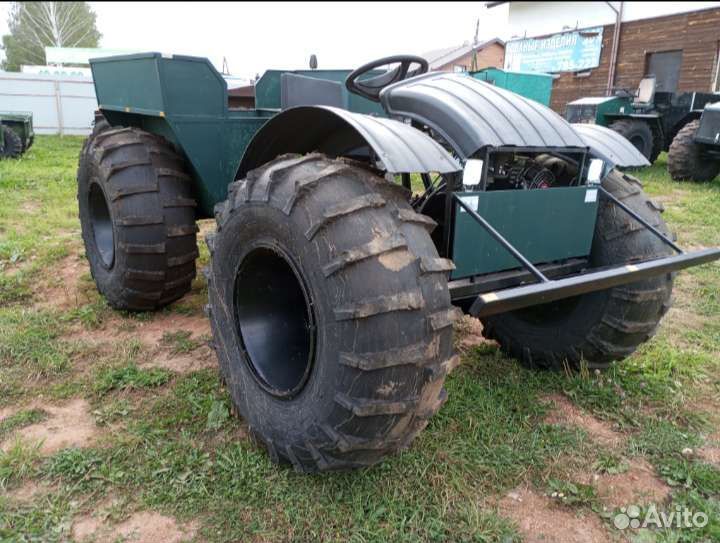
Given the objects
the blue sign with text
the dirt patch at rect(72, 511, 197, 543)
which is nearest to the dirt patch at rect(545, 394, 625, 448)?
the dirt patch at rect(72, 511, 197, 543)

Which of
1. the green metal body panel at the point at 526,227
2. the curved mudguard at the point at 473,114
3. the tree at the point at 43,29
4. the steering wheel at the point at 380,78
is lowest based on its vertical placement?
the green metal body panel at the point at 526,227

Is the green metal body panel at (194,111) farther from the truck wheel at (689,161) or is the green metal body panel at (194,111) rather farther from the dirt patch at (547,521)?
the truck wheel at (689,161)

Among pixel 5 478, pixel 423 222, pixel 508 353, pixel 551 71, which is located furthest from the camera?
pixel 551 71

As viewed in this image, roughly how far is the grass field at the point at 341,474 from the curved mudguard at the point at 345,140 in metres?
1.29

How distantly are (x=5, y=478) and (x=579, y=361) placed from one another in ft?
9.31

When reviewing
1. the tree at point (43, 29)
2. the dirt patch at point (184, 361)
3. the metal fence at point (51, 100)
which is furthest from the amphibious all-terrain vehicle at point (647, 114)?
the tree at point (43, 29)

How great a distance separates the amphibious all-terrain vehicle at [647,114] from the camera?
12648 mm

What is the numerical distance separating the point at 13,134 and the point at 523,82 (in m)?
14.6

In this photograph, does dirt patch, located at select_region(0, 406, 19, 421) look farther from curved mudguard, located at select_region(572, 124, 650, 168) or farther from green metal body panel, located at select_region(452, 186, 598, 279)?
curved mudguard, located at select_region(572, 124, 650, 168)

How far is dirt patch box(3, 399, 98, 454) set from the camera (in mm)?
2670

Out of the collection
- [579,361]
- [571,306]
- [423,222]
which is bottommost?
[579,361]

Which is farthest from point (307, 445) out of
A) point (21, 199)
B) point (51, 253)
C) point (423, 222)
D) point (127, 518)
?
point (21, 199)

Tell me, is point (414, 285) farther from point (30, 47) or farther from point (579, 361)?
point (30, 47)

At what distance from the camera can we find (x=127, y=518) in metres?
2.20
